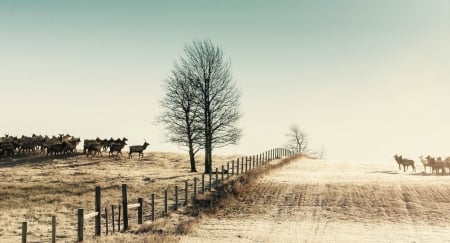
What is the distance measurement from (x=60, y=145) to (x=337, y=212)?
39210mm

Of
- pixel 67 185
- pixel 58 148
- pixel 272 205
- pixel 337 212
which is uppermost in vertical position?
pixel 58 148

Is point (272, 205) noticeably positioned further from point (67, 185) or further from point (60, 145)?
point (60, 145)

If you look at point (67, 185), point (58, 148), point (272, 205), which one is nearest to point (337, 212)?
point (272, 205)

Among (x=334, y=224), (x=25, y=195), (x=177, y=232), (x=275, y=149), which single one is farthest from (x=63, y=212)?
(x=275, y=149)

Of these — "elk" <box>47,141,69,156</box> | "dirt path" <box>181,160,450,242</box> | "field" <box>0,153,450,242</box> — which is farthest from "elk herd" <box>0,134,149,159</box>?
"dirt path" <box>181,160,450,242</box>

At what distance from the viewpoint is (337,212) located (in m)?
29.3

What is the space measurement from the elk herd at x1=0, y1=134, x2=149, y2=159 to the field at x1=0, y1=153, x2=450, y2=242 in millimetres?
9591

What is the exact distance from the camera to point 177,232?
74.0 feet

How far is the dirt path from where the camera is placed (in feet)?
75.5

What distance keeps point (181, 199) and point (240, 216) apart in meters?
5.62

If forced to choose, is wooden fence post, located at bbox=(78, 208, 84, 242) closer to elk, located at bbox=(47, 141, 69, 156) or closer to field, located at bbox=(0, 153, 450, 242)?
field, located at bbox=(0, 153, 450, 242)

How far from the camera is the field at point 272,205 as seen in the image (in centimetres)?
2319

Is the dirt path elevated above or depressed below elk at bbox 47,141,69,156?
below

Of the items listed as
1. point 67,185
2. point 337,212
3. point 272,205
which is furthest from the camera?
point 67,185
